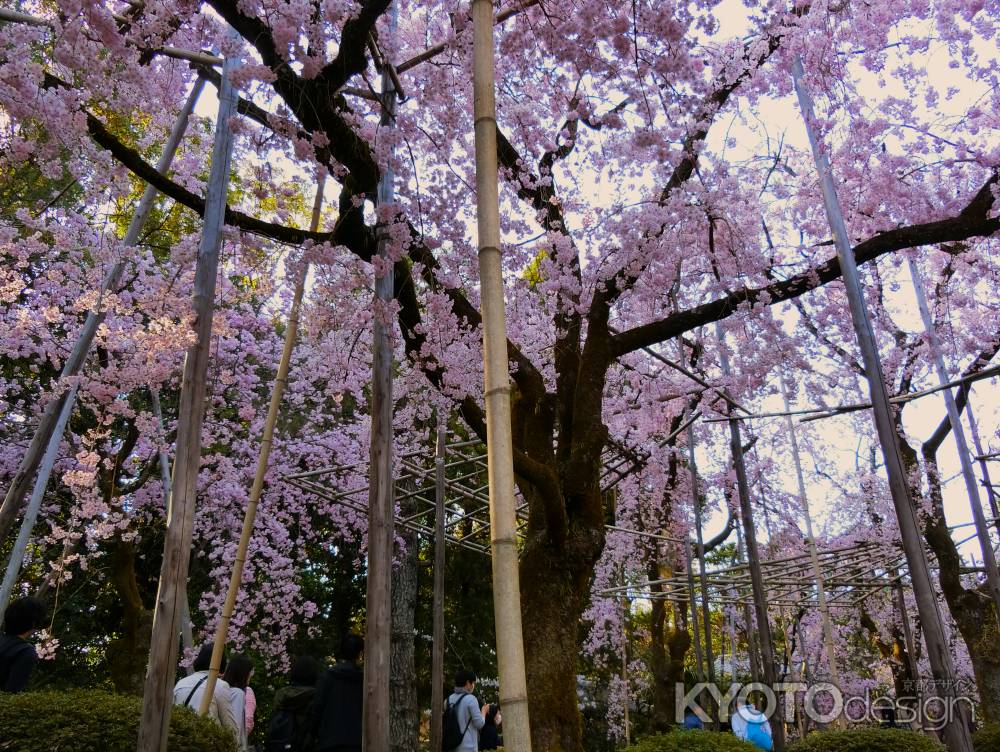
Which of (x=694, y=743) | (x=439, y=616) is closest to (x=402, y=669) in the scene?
(x=439, y=616)

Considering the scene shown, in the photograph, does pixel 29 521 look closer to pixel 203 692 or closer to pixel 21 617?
pixel 21 617

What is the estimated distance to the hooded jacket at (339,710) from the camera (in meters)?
4.31

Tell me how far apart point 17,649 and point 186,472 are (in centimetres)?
193

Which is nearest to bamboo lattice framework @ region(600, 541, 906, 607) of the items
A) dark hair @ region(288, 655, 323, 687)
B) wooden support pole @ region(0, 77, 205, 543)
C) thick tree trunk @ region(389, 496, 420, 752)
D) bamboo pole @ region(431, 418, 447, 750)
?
thick tree trunk @ region(389, 496, 420, 752)

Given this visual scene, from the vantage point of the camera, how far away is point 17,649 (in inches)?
167

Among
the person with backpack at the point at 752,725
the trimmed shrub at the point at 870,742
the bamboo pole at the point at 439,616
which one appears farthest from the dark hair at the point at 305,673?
the person with backpack at the point at 752,725

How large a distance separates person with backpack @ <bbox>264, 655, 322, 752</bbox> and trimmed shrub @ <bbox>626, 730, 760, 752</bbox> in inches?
85.3

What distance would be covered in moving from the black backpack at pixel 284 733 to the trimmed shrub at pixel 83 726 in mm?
921

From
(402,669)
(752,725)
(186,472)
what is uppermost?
(186,472)

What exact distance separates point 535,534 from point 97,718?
11.2ft

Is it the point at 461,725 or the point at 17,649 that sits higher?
the point at 17,649

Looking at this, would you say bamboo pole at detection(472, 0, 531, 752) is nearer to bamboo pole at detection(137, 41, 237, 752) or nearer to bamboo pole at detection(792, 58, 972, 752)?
bamboo pole at detection(137, 41, 237, 752)

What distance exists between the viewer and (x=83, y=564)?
9.12 metres

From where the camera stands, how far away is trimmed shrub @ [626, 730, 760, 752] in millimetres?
4891
